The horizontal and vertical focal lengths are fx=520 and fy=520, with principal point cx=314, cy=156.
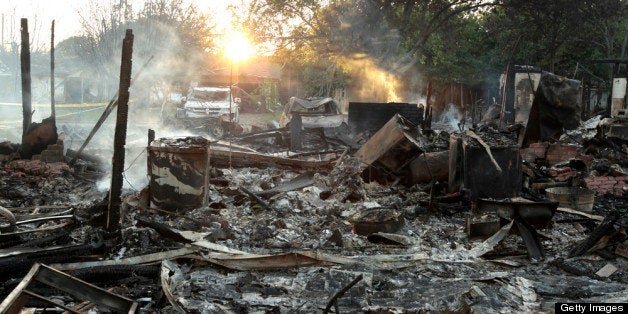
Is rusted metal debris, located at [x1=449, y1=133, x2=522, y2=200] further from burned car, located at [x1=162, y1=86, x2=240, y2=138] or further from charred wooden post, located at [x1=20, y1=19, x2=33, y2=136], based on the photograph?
burned car, located at [x1=162, y1=86, x2=240, y2=138]

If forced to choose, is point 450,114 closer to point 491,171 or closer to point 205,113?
point 205,113

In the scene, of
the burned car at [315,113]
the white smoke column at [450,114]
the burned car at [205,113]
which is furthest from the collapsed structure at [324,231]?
the white smoke column at [450,114]

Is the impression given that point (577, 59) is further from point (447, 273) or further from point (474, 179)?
point (447, 273)

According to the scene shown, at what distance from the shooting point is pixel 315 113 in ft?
55.5

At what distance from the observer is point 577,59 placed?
98.3ft

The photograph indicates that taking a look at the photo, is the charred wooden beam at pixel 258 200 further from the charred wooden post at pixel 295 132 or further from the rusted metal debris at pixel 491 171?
the charred wooden post at pixel 295 132

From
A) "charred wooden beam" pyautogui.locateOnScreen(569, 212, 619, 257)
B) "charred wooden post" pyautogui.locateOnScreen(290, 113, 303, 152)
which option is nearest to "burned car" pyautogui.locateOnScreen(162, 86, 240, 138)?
"charred wooden post" pyautogui.locateOnScreen(290, 113, 303, 152)

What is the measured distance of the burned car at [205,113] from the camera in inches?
763

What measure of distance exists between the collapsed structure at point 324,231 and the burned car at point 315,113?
4.52 m

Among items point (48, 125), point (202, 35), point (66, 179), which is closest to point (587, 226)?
point (66, 179)

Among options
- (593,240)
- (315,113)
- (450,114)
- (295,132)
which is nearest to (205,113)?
(315,113)

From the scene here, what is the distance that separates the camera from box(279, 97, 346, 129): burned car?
53.5ft

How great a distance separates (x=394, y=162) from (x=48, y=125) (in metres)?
7.48

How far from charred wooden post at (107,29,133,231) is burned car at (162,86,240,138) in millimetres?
12535
